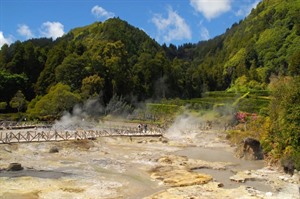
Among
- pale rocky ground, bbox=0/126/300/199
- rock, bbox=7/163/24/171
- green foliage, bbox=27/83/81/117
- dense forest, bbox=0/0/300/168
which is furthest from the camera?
green foliage, bbox=27/83/81/117

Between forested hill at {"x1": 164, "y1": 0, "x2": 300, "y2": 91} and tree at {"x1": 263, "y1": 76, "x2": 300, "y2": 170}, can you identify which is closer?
tree at {"x1": 263, "y1": 76, "x2": 300, "y2": 170}

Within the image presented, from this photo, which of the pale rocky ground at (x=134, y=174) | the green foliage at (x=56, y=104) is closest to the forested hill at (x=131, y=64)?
the green foliage at (x=56, y=104)

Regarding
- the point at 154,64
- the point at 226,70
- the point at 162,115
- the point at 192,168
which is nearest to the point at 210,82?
the point at 226,70

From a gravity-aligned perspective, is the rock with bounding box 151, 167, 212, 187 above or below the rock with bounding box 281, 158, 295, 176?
below

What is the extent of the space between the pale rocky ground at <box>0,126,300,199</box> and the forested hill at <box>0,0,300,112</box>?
94.9 feet

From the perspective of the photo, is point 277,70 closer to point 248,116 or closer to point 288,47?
point 288,47

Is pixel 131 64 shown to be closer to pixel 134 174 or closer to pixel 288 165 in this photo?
pixel 134 174

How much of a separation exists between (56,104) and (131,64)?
45.4 meters

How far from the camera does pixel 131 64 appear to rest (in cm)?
10356

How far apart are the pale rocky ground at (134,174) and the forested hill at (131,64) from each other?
28.9 m

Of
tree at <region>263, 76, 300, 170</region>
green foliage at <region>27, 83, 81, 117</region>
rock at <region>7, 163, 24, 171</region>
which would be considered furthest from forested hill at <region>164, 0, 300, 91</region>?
rock at <region>7, 163, 24, 171</region>

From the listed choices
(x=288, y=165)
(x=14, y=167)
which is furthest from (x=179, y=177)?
(x=14, y=167)

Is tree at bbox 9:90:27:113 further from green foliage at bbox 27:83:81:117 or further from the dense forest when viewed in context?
green foliage at bbox 27:83:81:117

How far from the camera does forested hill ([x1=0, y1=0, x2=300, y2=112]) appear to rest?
7238 centimetres
